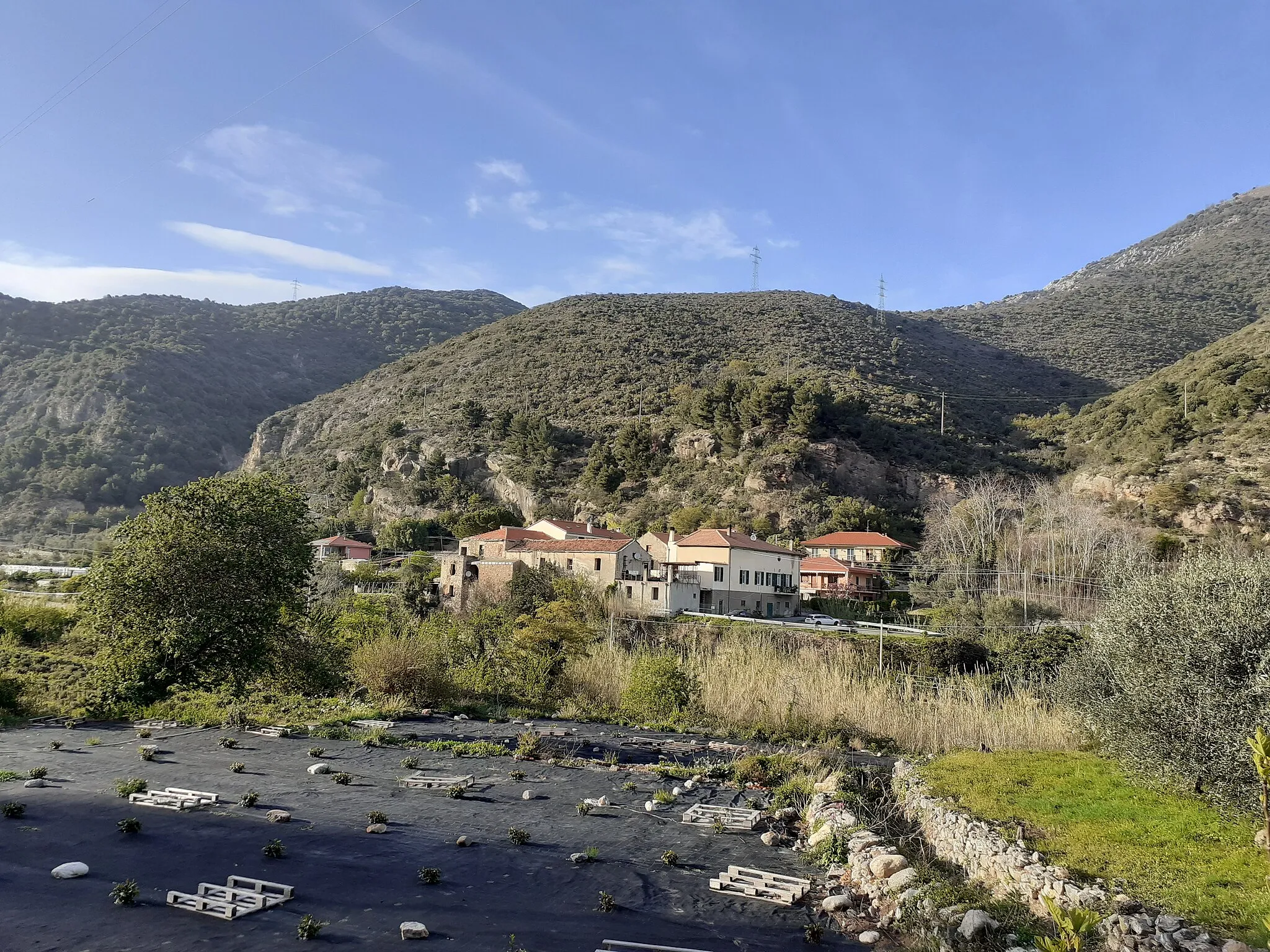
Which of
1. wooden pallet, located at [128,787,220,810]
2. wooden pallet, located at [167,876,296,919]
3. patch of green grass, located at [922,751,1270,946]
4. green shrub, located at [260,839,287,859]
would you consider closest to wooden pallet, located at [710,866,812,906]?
patch of green grass, located at [922,751,1270,946]

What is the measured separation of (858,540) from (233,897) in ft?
151

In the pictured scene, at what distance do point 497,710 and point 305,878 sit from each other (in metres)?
11.8

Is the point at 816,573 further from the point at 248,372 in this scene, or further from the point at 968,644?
the point at 248,372

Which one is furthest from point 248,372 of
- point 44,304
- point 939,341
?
point 939,341

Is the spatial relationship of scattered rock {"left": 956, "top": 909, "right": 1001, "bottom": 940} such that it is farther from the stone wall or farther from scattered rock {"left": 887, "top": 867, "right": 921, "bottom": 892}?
scattered rock {"left": 887, "top": 867, "right": 921, "bottom": 892}

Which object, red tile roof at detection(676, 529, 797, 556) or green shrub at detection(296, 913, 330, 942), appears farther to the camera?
red tile roof at detection(676, 529, 797, 556)

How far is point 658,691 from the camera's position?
62.7 ft

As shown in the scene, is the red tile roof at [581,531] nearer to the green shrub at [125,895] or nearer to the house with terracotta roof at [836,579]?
the house with terracotta roof at [836,579]

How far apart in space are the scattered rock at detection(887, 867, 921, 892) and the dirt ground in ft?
3.11

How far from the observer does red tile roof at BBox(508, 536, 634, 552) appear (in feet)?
132

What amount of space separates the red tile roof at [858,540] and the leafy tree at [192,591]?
38961 mm

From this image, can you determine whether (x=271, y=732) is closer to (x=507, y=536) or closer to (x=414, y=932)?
(x=414, y=932)

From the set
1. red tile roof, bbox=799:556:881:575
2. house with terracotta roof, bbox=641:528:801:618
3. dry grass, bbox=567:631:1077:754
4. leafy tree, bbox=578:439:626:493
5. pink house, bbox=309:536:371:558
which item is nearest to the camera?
dry grass, bbox=567:631:1077:754

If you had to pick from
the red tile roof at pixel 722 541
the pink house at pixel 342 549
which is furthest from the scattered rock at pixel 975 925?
the pink house at pixel 342 549
